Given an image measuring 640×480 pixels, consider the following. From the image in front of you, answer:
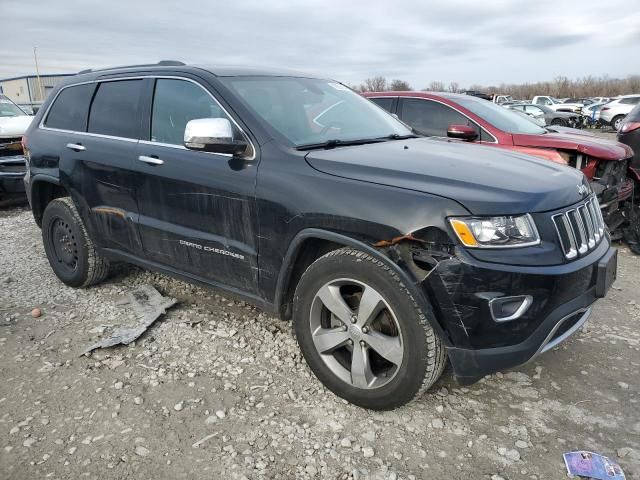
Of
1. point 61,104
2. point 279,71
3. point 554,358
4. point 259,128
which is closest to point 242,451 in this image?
point 259,128

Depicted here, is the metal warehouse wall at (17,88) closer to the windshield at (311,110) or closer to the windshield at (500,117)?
the windshield at (500,117)

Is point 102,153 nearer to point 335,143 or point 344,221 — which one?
point 335,143

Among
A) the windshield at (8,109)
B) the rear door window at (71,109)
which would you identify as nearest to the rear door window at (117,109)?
the rear door window at (71,109)

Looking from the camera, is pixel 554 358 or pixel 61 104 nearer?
pixel 554 358

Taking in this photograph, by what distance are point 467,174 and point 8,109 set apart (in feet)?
31.4

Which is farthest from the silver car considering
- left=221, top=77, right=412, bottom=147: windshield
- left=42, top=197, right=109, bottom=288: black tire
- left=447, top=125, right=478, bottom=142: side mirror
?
left=42, top=197, right=109, bottom=288: black tire

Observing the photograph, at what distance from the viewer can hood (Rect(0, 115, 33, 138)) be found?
26.5 feet

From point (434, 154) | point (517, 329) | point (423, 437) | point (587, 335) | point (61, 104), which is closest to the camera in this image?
point (517, 329)

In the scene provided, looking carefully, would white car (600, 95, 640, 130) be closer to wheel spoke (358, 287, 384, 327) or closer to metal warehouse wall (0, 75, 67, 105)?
wheel spoke (358, 287, 384, 327)

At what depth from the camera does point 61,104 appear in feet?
14.3

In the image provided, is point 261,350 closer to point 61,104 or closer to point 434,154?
point 434,154

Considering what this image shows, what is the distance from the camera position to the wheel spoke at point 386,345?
2.45m

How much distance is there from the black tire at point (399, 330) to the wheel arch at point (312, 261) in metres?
0.04

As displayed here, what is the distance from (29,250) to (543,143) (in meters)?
5.83
